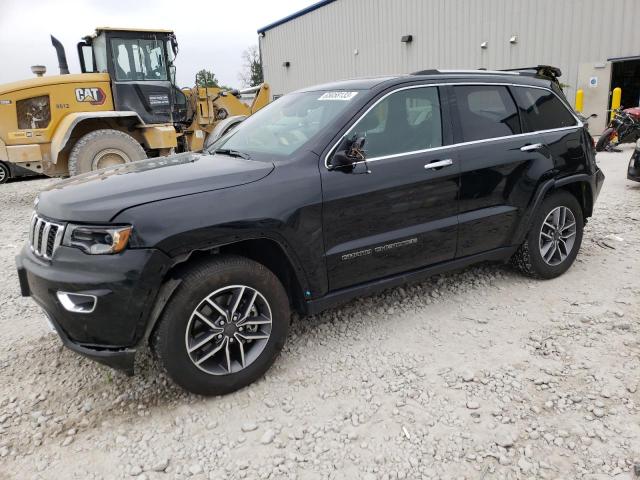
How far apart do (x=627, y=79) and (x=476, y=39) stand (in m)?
4.74

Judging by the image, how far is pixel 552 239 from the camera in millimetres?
4215

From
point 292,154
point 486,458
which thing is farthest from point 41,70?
point 486,458

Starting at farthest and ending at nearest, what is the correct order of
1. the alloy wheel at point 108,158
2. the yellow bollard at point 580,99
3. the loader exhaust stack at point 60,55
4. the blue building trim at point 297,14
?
the blue building trim at point 297,14, the yellow bollard at point 580,99, the loader exhaust stack at point 60,55, the alloy wheel at point 108,158

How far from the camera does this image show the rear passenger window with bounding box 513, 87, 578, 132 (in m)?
4.03

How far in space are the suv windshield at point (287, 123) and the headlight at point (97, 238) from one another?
118 centimetres

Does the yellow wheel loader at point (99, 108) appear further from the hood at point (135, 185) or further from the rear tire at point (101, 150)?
the hood at point (135, 185)

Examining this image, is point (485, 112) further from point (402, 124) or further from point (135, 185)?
point (135, 185)

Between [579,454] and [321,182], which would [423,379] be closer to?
[579,454]

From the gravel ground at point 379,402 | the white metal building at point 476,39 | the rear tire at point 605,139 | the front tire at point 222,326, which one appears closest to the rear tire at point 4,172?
the gravel ground at point 379,402

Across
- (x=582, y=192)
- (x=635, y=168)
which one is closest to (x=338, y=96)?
(x=582, y=192)

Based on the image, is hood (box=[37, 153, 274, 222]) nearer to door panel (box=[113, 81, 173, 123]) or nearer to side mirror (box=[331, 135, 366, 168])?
side mirror (box=[331, 135, 366, 168])

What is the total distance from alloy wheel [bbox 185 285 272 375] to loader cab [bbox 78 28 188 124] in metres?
7.52

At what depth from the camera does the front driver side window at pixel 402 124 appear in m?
3.26

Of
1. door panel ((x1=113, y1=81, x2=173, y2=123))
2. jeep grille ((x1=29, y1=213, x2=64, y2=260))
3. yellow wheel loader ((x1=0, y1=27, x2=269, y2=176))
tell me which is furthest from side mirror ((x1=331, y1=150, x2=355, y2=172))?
door panel ((x1=113, y1=81, x2=173, y2=123))
